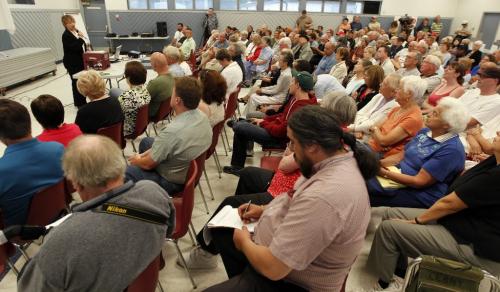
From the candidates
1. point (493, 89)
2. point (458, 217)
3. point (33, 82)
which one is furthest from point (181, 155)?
point (33, 82)

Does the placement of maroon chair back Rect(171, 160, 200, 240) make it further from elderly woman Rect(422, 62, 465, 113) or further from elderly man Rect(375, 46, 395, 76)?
elderly man Rect(375, 46, 395, 76)

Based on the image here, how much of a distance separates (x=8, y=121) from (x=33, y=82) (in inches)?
269

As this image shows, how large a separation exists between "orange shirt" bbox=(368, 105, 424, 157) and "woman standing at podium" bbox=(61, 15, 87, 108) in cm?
489

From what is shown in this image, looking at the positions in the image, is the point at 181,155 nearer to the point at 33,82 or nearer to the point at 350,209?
the point at 350,209

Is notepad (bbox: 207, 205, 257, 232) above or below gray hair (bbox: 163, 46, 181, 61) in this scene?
below

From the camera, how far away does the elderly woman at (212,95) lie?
10.2ft

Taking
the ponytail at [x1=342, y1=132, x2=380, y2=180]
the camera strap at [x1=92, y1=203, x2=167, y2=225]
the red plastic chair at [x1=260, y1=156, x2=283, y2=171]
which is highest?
the ponytail at [x1=342, y1=132, x2=380, y2=180]

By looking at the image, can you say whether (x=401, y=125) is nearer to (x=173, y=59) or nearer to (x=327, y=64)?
(x=173, y=59)

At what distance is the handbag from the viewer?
1.57m

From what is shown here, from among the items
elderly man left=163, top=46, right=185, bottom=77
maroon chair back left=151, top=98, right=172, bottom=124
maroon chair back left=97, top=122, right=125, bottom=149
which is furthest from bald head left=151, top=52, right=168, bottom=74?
maroon chair back left=97, top=122, right=125, bottom=149

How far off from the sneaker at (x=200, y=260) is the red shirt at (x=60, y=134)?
3.87 ft

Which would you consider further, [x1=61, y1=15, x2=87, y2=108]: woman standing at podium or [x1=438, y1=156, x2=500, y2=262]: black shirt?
[x1=61, y1=15, x2=87, y2=108]: woman standing at podium

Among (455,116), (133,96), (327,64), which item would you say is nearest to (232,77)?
(133,96)

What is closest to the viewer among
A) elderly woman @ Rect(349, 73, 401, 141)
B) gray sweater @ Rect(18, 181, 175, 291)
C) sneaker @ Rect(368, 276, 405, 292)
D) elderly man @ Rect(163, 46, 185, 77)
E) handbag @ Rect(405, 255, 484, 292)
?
gray sweater @ Rect(18, 181, 175, 291)
